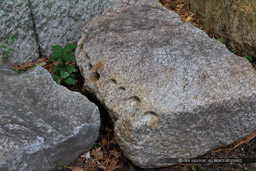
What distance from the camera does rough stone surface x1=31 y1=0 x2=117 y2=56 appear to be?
2.94 metres

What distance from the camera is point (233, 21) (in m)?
3.07

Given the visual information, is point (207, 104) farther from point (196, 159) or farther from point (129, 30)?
point (129, 30)

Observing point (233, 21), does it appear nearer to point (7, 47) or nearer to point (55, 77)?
point (55, 77)

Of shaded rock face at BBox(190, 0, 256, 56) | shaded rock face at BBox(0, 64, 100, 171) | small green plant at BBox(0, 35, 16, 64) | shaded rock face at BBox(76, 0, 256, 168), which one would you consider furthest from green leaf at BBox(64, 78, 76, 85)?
shaded rock face at BBox(190, 0, 256, 56)

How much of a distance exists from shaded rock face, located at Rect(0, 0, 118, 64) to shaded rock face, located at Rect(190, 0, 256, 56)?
3.44ft

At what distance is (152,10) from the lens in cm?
303

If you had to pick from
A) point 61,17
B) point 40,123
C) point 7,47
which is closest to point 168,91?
point 40,123

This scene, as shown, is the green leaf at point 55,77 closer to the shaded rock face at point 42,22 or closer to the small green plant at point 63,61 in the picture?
the small green plant at point 63,61

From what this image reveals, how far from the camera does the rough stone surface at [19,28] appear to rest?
8.98 feet

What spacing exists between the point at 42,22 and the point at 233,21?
183cm

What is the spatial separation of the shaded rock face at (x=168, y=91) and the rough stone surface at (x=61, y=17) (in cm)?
56

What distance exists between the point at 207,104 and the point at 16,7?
184cm

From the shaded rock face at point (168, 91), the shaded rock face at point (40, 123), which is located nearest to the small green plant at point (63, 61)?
the shaded rock face at point (168, 91)

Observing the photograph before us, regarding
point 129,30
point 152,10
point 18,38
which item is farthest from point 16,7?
point 152,10
